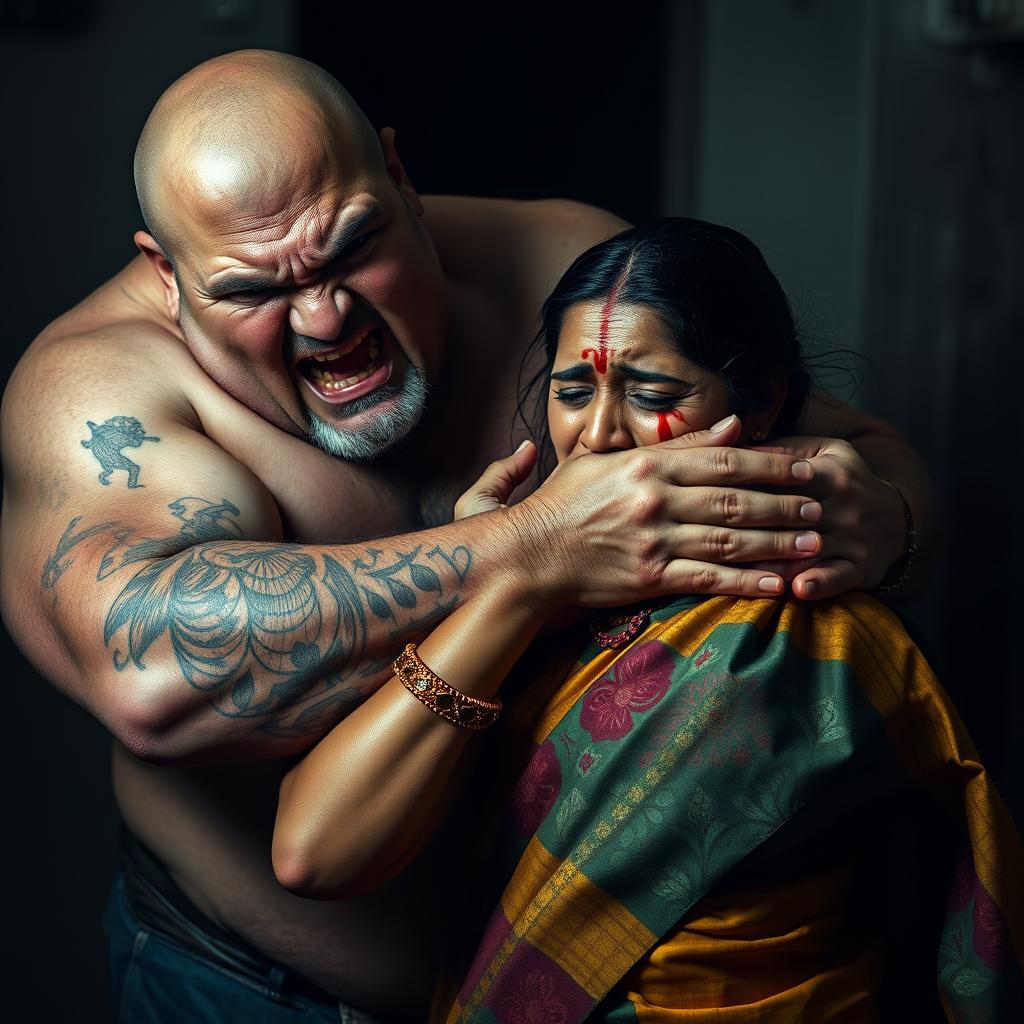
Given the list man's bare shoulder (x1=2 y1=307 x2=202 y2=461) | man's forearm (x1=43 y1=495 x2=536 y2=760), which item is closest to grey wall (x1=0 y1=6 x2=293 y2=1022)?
man's bare shoulder (x1=2 y1=307 x2=202 y2=461)

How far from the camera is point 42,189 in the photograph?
7.31ft

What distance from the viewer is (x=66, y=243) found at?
226 cm

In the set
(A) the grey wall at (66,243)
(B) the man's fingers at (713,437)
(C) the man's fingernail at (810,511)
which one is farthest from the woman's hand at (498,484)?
(A) the grey wall at (66,243)

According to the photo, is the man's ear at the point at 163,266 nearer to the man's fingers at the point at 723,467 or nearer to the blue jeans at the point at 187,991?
the man's fingers at the point at 723,467

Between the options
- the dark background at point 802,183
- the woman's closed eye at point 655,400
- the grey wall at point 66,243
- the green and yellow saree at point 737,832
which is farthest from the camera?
the dark background at point 802,183

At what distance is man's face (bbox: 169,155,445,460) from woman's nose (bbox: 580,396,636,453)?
9.9 inches

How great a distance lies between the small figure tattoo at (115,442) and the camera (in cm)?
122

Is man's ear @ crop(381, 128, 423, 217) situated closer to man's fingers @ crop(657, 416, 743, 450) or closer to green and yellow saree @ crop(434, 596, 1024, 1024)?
man's fingers @ crop(657, 416, 743, 450)

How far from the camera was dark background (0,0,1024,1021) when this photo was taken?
2.44 meters

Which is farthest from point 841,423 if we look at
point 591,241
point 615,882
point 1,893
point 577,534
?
point 1,893

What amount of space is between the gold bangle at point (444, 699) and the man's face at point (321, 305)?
0.34 metres

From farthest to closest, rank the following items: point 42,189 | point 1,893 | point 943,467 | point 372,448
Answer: point 943,467
point 1,893
point 42,189
point 372,448

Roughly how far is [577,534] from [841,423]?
20.8 inches

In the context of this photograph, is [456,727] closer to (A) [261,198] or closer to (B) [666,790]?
(B) [666,790]
